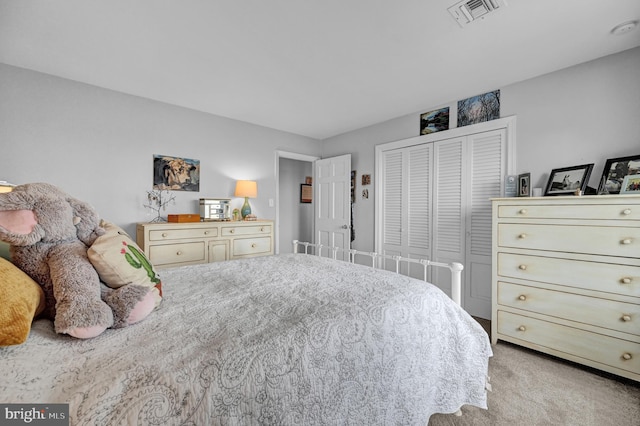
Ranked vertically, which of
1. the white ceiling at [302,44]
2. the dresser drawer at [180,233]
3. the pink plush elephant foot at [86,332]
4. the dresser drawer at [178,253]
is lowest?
the dresser drawer at [178,253]

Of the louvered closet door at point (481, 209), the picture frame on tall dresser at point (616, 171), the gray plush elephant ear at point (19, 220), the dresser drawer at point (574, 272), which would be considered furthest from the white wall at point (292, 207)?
the picture frame on tall dresser at point (616, 171)

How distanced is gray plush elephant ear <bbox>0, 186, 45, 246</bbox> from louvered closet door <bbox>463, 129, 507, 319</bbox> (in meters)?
3.50

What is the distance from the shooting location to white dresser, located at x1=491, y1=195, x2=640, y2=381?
1.81 meters

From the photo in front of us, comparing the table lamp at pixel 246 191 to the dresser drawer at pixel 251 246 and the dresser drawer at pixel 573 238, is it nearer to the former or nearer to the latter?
the dresser drawer at pixel 251 246

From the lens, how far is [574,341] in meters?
1.99

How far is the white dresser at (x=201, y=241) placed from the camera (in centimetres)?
280

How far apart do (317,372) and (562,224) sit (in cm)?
233

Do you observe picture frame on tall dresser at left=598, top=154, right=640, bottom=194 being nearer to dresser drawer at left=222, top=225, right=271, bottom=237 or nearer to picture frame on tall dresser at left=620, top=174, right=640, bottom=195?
picture frame on tall dresser at left=620, top=174, right=640, bottom=195

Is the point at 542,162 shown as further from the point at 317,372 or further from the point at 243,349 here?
the point at 243,349

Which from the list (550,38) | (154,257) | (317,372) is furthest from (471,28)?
(154,257)

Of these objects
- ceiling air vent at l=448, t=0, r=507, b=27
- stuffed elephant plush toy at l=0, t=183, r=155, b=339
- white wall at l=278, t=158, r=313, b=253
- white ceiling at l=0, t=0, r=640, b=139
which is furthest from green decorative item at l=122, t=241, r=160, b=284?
white wall at l=278, t=158, r=313, b=253

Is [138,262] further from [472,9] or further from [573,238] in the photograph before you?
[573,238]

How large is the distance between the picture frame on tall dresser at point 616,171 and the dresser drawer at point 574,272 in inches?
26.5

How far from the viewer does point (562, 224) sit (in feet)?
6.78
